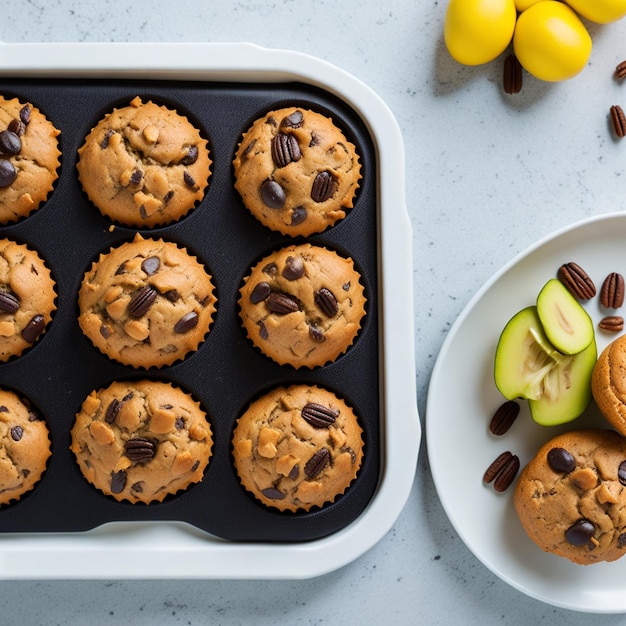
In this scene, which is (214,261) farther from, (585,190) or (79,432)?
(585,190)

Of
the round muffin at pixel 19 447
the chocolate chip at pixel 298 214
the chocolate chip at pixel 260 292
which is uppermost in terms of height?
the chocolate chip at pixel 298 214

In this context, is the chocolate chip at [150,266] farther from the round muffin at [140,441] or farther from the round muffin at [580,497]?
the round muffin at [580,497]

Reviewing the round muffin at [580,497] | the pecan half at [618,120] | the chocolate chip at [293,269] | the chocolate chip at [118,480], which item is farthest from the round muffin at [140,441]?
the pecan half at [618,120]

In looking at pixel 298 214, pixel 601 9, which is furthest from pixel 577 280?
pixel 298 214

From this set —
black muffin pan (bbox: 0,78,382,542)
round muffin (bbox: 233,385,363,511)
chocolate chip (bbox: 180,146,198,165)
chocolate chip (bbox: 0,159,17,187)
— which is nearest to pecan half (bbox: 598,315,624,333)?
black muffin pan (bbox: 0,78,382,542)

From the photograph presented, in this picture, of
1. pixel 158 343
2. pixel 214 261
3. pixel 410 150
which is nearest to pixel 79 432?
pixel 158 343

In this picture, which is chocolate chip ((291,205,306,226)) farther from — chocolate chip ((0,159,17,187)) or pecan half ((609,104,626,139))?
pecan half ((609,104,626,139))
